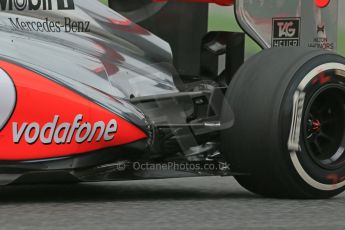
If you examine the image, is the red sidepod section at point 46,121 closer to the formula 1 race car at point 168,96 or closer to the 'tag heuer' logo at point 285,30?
the formula 1 race car at point 168,96

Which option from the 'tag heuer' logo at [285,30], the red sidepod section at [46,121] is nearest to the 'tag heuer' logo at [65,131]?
the red sidepod section at [46,121]

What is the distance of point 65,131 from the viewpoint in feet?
17.7

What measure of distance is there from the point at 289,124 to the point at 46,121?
1494mm

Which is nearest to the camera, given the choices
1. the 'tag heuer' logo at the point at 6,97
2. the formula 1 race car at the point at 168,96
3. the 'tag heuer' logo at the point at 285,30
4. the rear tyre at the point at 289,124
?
the 'tag heuer' logo at the point at 6,97

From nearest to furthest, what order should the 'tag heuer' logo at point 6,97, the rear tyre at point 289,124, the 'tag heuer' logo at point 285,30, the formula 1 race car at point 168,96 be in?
the 'tag heuer' logo at point 6,97
the formula 1 race car at point 168,96
the rear tyre at point 289,124
the 'tag heuer' logo at point 285,30

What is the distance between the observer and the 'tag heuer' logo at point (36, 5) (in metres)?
5.46

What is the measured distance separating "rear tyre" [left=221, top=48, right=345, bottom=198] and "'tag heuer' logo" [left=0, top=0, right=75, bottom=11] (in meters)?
1.17

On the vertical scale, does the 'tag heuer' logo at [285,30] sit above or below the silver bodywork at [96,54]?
above

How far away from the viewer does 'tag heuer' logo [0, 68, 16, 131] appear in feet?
17.2

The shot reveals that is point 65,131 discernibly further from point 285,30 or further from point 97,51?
point 285,30

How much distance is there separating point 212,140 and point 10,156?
4.54 feet

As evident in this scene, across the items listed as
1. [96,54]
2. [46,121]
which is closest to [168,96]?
[96,54]

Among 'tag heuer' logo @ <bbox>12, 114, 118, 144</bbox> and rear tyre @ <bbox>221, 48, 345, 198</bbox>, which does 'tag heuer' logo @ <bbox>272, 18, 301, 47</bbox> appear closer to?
rear tyre @ <bbox>221, 48, 345, 198</bbox>

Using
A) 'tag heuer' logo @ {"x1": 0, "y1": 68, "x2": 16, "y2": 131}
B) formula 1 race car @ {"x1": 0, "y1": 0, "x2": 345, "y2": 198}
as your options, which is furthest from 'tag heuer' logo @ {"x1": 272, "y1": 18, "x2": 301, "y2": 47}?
'tag heuer' logo @ {"x1": 0, "y1": 68, "x2": 16, "y2": 131}
